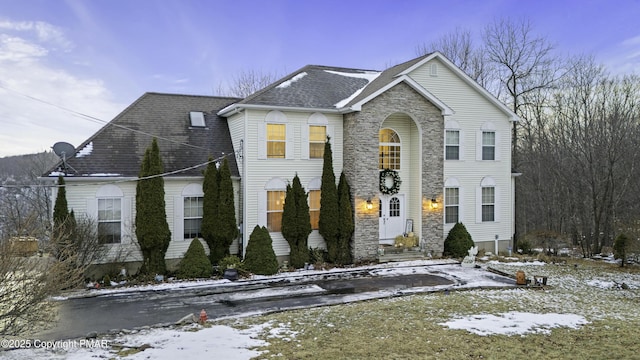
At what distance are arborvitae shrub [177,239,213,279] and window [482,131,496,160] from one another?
14.0 meters

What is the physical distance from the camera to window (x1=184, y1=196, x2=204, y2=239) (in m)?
17.9

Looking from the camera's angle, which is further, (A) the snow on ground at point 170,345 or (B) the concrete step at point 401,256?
(B) the concrete step at point 401,256

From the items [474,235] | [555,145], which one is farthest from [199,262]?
[555,145]

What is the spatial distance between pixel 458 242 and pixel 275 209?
27.5 ft

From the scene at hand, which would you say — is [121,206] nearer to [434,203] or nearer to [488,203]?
[434,203]

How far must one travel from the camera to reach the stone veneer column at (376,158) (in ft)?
62.1

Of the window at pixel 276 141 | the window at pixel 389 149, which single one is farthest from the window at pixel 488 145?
the window at pixel 276 141

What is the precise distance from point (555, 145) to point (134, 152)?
85.6ft

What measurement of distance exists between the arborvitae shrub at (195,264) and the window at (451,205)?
11222 mm

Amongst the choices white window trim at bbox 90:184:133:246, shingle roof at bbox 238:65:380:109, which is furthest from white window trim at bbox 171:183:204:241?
shingle roof at bbox 238:65:380:109

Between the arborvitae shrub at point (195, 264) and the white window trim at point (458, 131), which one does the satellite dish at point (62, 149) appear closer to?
the arborvitae shrub at point (195, 264)

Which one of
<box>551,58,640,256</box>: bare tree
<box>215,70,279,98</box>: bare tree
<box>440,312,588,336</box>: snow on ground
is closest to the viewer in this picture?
<box>440,312,588,336</box>: snow on ground

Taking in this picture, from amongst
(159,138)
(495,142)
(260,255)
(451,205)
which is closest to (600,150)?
(495,142)

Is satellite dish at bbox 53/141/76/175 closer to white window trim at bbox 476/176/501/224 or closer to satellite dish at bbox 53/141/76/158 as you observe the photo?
satellite dish at bbox 53/141/76/158
